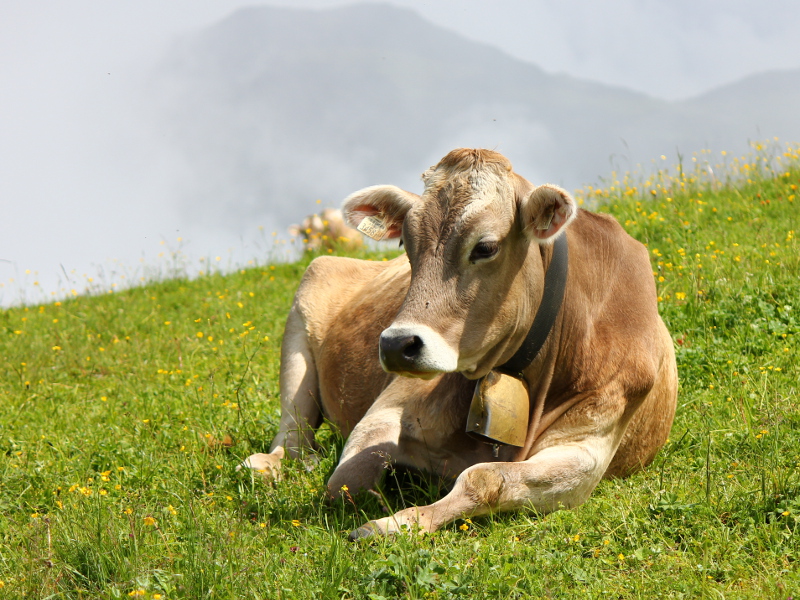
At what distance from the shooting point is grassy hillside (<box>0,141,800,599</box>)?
3.77m

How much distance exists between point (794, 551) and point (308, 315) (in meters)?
4.15

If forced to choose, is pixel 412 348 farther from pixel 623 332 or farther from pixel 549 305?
pixel 623 332

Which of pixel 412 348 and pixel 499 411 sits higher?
pixel 412 348

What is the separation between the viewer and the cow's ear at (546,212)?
13.9ft

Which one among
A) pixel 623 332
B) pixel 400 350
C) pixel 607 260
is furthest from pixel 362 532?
pixel 607 260

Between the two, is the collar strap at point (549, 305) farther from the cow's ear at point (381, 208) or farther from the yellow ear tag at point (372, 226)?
the yellow ear tag at point (372, 226)

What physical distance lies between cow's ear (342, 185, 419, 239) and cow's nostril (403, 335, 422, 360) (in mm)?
871

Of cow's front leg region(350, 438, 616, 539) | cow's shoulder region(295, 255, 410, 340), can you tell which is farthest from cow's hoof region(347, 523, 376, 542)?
cow's shoulder region(295, 255, 410, 340)

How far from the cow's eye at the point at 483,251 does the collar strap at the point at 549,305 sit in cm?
51

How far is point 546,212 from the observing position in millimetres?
4371

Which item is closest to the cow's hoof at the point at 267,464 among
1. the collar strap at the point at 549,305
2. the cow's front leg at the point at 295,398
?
the cow's front leg at the point at 295,398

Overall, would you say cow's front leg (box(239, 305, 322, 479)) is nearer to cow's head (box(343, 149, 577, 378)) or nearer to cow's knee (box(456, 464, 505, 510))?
cow's knee (box(456, 464, 505, 510))

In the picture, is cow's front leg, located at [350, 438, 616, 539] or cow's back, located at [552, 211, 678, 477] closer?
cow's front leg, located at [350, 438, 616, 539]

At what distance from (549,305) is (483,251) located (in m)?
0.61
